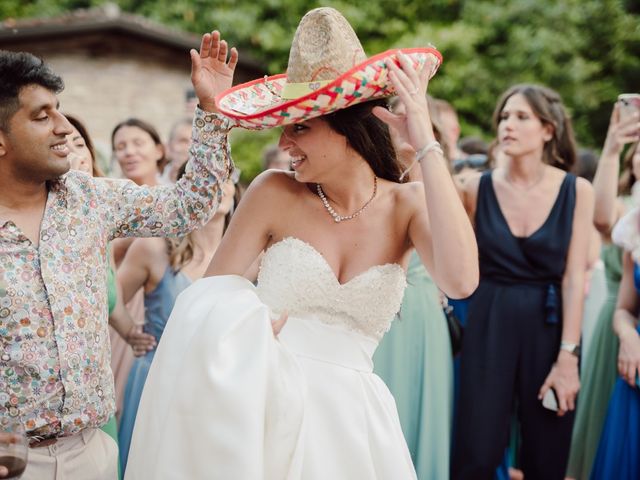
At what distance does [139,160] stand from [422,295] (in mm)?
2188

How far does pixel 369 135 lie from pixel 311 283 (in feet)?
1.94

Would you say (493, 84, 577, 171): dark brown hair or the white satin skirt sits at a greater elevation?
(493, 84, 577, 171): dark brown hair

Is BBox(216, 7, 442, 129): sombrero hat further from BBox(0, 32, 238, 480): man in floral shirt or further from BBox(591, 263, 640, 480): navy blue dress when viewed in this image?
BBox(591, 263, 640, 480): navy blue dress

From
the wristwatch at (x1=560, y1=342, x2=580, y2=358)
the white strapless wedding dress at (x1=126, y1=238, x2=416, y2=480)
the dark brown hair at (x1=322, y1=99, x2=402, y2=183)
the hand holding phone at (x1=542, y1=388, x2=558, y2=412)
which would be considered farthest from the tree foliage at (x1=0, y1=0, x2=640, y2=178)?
the white strapless wedding dress at (x1=126, y1=238, x2=416, y2=480)

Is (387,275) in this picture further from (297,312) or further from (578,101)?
(578,101)

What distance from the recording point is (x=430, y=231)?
2.77 meters

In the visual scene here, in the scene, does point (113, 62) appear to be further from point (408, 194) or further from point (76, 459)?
point (76, 459)

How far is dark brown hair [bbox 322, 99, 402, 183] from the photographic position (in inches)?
110

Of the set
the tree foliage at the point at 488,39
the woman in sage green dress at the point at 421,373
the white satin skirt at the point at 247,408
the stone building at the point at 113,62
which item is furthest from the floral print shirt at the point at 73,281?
the stone building at the point at 113,62

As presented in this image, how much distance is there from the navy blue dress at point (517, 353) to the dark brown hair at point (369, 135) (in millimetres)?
1734

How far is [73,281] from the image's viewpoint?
97.5 inches

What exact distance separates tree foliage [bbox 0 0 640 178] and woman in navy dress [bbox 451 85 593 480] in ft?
34.6

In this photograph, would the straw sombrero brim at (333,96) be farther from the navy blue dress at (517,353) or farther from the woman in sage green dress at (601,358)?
the woman in sage green dress at (601,358)

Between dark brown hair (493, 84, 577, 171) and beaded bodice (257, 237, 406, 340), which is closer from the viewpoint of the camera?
beaded bodice (257, 237, 406, 340)
